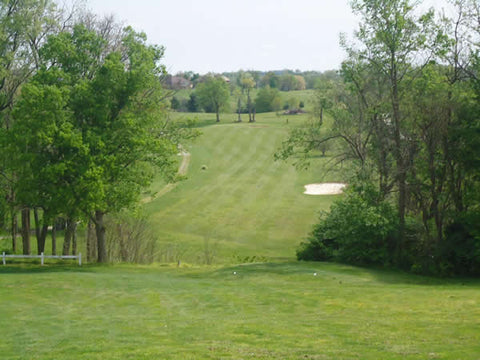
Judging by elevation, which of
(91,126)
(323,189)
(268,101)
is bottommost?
(323,189)

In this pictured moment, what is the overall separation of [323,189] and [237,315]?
42679 millimetres

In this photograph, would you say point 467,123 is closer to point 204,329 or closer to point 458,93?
point 458,93

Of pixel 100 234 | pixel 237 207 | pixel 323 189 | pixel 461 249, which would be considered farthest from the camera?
pixel 323 189

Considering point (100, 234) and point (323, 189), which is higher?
point (323, 189)

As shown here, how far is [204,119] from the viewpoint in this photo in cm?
10538

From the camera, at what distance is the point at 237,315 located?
1476 cm

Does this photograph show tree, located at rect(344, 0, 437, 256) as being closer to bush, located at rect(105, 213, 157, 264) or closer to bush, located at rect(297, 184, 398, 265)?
bush, located at rect(297, 184, 398, 265)

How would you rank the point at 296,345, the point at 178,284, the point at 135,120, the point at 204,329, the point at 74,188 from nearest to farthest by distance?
the point at 296,345 → the point at 204,329 → the point at 178,284 → the point at 74,188 → the point at 135,120

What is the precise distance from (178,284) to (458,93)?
49.2 ft

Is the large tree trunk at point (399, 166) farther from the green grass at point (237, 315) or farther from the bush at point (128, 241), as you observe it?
the bush at point (128, 241)

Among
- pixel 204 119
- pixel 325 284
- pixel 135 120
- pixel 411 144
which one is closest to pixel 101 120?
pixel 135 120

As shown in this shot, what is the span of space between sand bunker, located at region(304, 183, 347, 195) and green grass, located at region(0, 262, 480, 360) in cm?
3062

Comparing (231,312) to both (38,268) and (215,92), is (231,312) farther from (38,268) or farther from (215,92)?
(215,92)

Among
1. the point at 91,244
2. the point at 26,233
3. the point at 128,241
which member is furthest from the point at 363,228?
the point at 26,233
